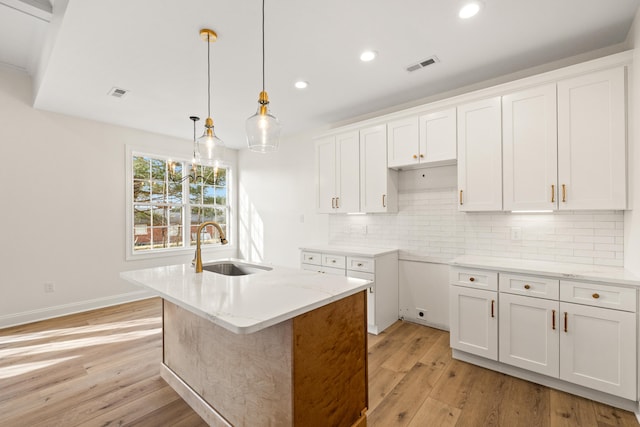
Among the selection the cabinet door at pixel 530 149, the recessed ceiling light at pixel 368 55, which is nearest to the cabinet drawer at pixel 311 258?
the cabinet door at pixel 530 149

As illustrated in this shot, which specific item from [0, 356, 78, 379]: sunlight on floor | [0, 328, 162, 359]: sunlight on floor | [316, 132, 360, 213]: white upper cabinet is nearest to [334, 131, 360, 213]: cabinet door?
[316, 132, 360, 213]: white upper cabinet

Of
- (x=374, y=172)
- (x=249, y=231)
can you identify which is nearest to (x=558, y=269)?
(x=374, y=172)

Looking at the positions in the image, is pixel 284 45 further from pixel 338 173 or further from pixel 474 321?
pixel 474 321

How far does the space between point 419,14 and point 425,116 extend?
120 cm

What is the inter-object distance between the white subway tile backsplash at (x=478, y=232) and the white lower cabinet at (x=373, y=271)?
15.6 inches

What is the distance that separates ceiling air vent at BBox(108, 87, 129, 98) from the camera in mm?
3207

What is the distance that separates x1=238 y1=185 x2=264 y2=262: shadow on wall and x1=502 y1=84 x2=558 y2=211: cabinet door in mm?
4064

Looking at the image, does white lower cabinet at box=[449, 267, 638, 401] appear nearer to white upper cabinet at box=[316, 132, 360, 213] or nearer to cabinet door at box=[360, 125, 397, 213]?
cabinet door at box=[360, 125, 397, 213]

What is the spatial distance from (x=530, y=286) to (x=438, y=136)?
1614mm

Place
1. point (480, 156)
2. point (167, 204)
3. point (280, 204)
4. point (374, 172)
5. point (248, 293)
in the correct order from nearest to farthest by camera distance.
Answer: point (248, 293) < point (480, 156) < point (374, 172) < point (167, 204) < point (280, 204)

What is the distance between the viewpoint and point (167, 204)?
16.4ft

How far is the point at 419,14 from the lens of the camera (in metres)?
2.04

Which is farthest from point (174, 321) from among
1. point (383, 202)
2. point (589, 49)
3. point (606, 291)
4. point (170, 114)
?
point (589, 49)

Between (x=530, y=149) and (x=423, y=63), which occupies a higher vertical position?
(x=423, y=63)
